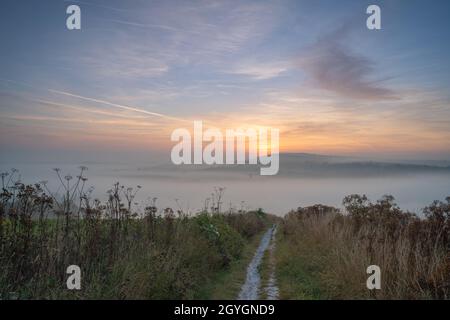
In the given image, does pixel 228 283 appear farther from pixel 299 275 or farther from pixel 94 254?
pixel 94 254

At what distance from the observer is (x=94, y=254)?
8016 millimetres

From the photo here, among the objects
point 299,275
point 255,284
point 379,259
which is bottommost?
point 255,284

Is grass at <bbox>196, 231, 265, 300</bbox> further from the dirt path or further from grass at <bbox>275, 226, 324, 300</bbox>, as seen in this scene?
grass at <bbox>275, 226, 324, 300</bbox>

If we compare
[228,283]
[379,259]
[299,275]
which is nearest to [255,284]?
[228,283]

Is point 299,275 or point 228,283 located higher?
point 299,275

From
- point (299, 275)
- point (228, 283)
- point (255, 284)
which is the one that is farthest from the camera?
point (299, 275)

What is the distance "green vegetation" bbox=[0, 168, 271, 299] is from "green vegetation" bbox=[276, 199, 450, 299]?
2.24 meters

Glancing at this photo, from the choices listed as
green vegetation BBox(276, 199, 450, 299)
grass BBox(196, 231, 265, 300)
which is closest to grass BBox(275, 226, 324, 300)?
green vegetation BBox(276, 199, 450, 299)

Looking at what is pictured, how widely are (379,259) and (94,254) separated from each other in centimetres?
615

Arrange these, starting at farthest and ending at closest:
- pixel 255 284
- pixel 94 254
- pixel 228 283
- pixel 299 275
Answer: pixel 299 275
pixel 255 284
pixel 228 283
pixel 94 254

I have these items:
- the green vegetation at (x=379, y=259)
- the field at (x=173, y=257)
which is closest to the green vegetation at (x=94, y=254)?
the field at (x=173, y=257)

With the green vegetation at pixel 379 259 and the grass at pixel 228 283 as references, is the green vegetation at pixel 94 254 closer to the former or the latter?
the grass at pixel 228 283

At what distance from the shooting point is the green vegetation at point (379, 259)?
7.69m
